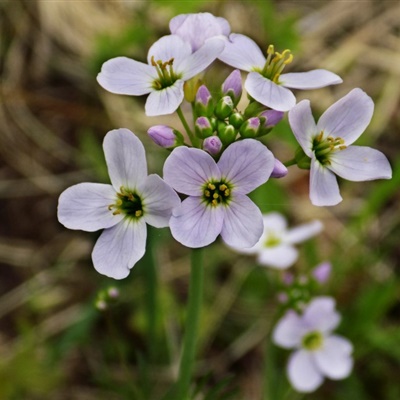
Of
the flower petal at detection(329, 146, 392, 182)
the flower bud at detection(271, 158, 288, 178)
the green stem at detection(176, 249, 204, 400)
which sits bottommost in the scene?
the green stem at detection(176, 249, 204, 400)

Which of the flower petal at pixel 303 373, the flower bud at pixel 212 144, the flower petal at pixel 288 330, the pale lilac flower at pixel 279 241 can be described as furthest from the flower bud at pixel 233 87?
the flower petal at pixel 303 373

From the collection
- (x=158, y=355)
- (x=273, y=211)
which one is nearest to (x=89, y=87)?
(x=273, y=211)

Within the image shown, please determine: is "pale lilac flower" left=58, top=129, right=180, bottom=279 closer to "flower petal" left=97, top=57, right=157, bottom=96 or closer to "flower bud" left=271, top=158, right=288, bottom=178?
"flower petal" left=97, top=57, right=157, bottom=96

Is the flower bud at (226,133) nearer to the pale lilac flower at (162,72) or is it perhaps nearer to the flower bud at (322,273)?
the pale lilac flower at (162,72)

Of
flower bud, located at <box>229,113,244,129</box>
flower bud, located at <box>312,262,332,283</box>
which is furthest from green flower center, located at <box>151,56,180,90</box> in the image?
flower bud, located at <box>312,262,332,283</box>

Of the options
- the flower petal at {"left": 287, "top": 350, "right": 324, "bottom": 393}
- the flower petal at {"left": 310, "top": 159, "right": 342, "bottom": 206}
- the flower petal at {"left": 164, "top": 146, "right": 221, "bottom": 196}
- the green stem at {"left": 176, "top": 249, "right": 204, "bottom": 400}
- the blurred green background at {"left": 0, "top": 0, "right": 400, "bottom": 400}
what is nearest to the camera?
the flower petal at {"left": 164, "top": 146, "right": 221, "bottom": 196}

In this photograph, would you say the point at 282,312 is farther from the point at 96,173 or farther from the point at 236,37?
the point at 96,173
